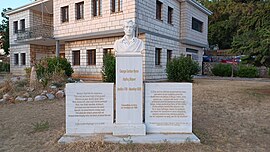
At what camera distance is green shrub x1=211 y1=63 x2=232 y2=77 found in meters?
24.3

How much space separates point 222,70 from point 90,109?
22887mm

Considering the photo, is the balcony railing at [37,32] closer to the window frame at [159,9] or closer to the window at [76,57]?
the window at [76,57]

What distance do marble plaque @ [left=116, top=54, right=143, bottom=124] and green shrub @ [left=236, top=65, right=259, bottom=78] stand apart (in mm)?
22606

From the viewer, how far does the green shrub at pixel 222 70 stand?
24.3 m

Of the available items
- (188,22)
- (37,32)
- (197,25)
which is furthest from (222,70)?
(37,32)

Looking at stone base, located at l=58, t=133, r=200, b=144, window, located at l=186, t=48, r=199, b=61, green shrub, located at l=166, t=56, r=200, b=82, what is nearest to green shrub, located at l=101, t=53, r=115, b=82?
green shrub, located at l=166, t=56, r=200, b=82

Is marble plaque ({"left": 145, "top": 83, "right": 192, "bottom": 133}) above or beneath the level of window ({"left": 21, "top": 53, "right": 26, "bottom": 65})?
beneath

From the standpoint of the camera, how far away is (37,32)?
20.9m

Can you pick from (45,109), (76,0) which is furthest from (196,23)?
(45,109)

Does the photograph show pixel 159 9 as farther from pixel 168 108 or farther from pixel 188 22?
pixel 168 108

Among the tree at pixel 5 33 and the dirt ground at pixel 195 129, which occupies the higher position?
Result: the tree at pixel 5 33

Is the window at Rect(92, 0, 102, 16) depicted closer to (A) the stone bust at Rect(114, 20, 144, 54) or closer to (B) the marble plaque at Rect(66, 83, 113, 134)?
(A) the stone bust at Rect(114, 20, 144, 54)

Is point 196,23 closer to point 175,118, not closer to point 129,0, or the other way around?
point 129,0

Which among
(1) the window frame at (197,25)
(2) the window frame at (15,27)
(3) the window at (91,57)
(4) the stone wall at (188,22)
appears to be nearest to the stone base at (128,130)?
(3) the window at (91,57)
